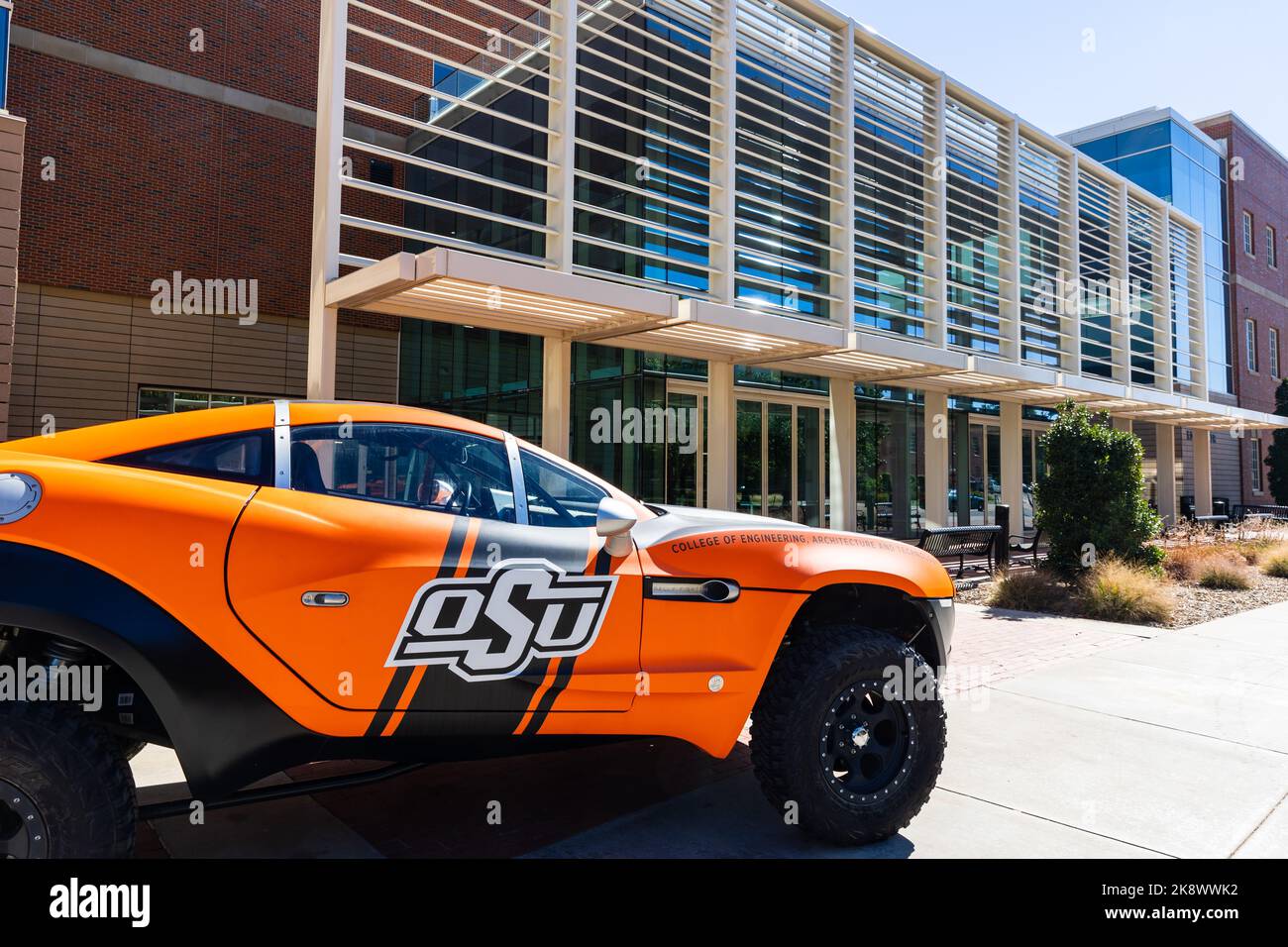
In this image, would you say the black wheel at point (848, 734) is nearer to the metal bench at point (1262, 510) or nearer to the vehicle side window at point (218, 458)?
the vehicle side window at point (218, 458)

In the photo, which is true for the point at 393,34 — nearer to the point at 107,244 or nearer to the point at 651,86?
the point at 107,244

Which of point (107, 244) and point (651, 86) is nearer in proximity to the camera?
point (651, 86)

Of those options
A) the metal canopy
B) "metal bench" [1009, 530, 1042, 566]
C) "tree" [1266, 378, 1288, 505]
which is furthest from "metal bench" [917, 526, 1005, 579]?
"tree" [1266, 378, 1288, 505]

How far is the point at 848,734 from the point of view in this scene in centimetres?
344

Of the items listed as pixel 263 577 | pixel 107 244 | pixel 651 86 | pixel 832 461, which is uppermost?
pixel 651 86

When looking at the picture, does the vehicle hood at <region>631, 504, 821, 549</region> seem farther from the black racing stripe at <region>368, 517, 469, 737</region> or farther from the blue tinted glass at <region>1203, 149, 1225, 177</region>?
the blue tinted glass at <region>1203, 149, 1225, 177</region>

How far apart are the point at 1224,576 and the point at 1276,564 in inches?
95.4

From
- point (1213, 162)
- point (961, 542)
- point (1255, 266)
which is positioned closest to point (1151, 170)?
point (1213, 162)

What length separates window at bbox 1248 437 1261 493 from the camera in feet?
104

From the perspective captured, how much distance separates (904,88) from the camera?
46.0 feet

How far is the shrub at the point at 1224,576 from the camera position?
11633 mm

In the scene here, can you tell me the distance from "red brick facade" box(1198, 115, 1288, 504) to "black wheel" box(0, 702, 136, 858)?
3676 centimetres
